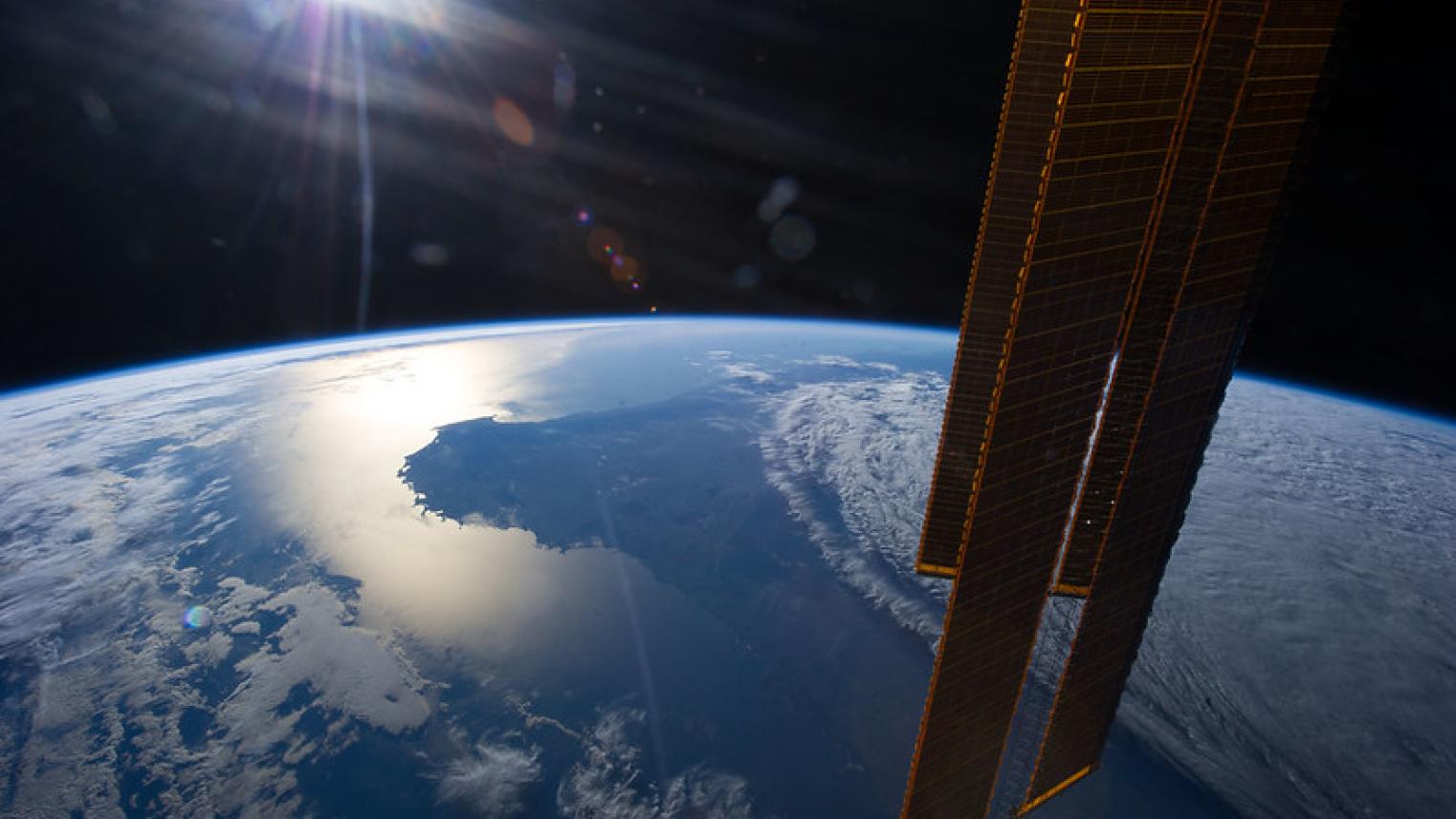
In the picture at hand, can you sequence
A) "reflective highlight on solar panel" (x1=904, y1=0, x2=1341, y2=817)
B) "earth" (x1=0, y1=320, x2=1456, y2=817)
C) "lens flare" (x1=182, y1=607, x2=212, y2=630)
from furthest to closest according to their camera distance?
1. "lens flare" (x1=182, y1=607, x2=212, y2=630)
2. "earth" (x1=0, y1=320, x2=1456, y2=817)
3. "reflective highlight on solar panel" (x1=904, y1=0, x2=1341, y2=817)

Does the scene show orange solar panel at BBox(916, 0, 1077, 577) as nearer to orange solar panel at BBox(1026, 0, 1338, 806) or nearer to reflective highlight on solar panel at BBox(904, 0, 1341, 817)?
reflective highlight on solar panel at BBox(904, 0, 1341, 817)

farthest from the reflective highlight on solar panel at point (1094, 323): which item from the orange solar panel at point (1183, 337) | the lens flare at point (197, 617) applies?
the lens flare at point (197, 617)

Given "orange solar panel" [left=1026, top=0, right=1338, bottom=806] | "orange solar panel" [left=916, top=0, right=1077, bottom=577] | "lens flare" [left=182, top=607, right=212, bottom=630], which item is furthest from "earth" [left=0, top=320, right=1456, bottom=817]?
"orange solar panel" [left=916, top=0, right=1077, bottom=577]

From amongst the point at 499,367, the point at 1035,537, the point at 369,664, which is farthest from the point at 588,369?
the point at 1035,537

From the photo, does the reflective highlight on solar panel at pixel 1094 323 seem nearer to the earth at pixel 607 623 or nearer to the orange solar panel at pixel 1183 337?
the orange solar panel at pixel 1183 337

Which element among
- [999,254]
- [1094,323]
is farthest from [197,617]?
[1094,323]

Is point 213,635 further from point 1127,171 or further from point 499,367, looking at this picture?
point 499,367
